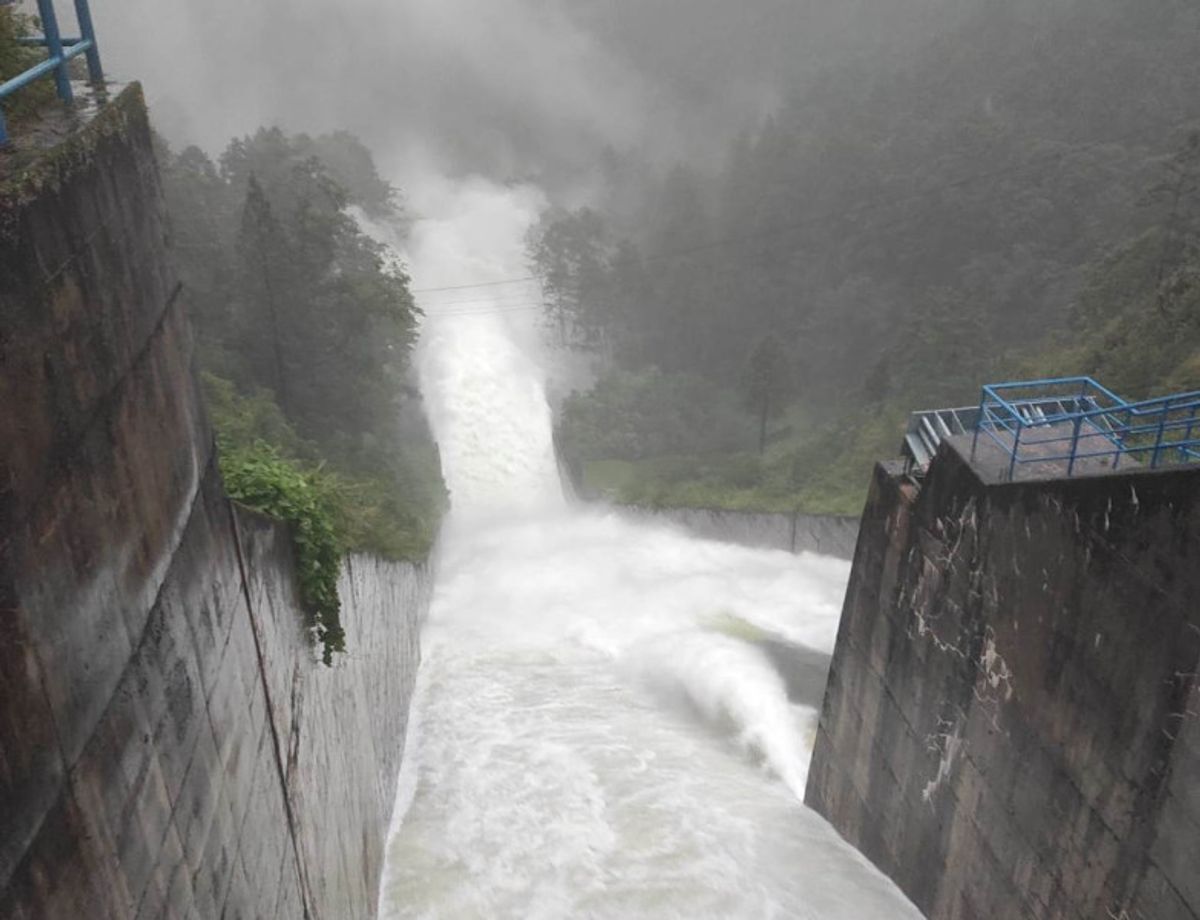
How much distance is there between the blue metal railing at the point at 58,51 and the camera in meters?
4.23

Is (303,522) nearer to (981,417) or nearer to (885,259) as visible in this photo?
(981,417)

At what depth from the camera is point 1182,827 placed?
6.79 m

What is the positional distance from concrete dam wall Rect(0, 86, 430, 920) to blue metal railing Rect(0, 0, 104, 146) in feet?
0.88

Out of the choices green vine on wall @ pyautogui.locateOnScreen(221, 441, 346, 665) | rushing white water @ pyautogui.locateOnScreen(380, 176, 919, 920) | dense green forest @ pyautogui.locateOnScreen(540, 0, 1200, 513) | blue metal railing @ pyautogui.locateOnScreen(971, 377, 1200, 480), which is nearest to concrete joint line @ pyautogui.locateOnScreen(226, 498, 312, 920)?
green vine on wall @ pyautogui.locateOnScreen(221, 441, 346, 665)

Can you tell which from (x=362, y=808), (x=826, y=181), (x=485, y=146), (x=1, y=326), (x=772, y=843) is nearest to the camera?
(x=1, y=326)

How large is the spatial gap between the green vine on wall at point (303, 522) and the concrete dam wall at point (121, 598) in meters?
0.85

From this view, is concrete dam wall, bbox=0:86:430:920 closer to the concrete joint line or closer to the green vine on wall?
the concrete joint line

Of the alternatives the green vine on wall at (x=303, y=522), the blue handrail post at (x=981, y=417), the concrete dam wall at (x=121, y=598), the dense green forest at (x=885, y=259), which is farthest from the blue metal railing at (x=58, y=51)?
the dense green forest at (x=885, y=259)

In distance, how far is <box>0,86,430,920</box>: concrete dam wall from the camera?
3.53 m

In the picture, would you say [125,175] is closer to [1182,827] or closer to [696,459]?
[1182,827]

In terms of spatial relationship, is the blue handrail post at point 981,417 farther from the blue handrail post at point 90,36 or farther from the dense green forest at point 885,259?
the dense green forest at point 885,259

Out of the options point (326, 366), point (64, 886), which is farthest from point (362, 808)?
point (326, 366)

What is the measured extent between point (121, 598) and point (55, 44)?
2777mm

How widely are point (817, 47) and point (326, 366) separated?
56183 mm
